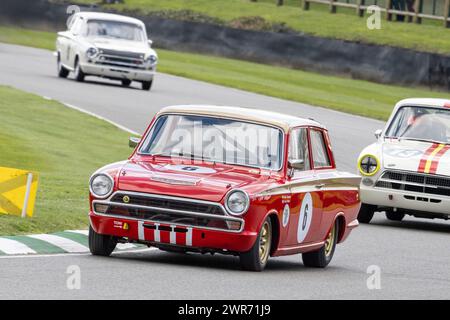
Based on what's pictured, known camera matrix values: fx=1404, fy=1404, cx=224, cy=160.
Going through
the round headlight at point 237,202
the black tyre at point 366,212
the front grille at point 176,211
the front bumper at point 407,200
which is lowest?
the black tyre at point 366,212

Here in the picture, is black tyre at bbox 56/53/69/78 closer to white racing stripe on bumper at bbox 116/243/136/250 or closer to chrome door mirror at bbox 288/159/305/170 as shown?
white racing stripe on bumper at bbox 116/243/136/250

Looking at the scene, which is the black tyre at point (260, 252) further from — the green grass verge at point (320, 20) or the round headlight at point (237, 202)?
the green grass verge at point (320, 20)

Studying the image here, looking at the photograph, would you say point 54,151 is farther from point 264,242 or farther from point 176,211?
point 176,211

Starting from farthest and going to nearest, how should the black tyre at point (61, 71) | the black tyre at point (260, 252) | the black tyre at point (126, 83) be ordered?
1. the black tyre at point (126, 83)
2. the black tyre at point (61, 71)
3. the black tyre at point (260, 252)

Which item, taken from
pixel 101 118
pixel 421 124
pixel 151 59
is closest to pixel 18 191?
pixel 421 124

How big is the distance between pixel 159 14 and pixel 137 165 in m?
36.0

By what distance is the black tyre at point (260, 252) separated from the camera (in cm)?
1127

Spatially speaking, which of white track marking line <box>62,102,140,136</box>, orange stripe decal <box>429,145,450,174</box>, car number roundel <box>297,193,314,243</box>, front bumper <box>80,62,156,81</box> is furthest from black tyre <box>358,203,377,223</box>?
front bumper <box>80,62,156,81</box>

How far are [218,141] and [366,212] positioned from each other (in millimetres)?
5912

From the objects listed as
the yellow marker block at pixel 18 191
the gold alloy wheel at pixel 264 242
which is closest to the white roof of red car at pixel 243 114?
the gold alloy wheel at pixel 264 242

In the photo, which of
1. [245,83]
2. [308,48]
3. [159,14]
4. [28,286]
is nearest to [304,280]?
[28,286]

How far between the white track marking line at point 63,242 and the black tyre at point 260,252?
1672mm
